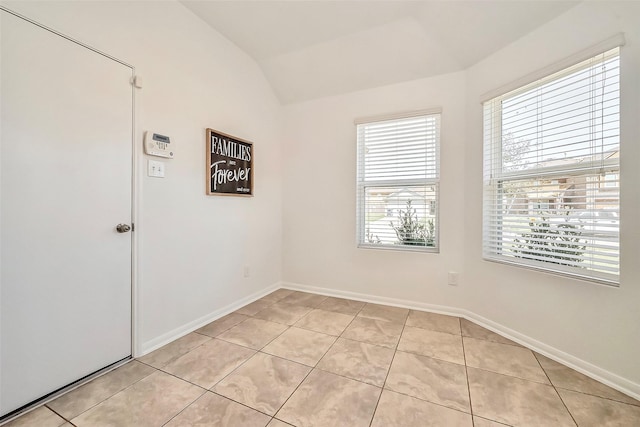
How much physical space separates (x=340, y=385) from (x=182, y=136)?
2.16 m

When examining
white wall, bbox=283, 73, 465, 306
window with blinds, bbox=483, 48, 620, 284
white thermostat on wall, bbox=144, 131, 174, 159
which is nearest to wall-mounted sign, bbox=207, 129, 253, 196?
white thermostat on wall, bbox=144, 131, 174, 159

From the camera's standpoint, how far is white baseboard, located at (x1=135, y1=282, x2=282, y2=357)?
1923 mm

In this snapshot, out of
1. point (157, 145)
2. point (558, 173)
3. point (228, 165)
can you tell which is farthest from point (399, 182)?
point (157, 145)

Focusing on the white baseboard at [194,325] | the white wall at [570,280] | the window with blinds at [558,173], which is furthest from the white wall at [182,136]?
the window with blinds at [558,173]

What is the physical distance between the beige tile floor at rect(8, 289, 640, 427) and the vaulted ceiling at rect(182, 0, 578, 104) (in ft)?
8.03

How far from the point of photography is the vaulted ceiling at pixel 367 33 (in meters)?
2.02

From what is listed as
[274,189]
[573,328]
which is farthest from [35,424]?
[573,328]

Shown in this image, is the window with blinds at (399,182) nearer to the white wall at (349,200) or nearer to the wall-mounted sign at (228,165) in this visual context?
the white wall at (349,200)

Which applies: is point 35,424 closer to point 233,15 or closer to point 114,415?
point 114,415

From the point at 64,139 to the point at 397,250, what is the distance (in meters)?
2.77

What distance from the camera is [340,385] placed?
1.55 m

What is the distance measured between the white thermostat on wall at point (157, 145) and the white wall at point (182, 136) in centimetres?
5

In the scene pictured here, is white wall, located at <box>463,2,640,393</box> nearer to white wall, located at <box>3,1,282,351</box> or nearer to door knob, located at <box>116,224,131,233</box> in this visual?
white wall, located at <box>3,1,282,351</box>

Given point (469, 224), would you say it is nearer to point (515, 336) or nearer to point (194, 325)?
point (515, 336)
